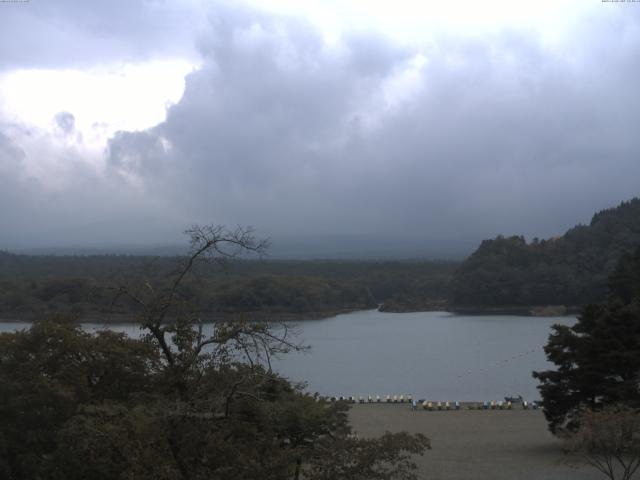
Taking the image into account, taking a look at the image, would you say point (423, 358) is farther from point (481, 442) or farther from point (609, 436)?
point (609, 436)

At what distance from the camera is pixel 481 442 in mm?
17859

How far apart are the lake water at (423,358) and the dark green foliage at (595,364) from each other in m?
9.50

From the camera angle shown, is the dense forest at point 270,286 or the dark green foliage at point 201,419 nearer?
the dark green foliage at point 201,419

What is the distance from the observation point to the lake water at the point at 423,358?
2964cm

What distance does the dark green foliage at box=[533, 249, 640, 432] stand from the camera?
1562cm

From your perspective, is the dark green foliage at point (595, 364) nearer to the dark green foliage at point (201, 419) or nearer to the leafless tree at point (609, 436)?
the leafless tree at point (609, 436)

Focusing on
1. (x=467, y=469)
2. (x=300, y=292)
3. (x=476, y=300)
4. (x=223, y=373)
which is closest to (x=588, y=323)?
(x=467, y=469)

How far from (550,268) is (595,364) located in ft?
193

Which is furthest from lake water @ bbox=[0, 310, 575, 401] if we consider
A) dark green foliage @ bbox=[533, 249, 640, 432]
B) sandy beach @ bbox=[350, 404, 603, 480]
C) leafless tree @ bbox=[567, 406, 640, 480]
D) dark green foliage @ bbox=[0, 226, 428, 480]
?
dark green foliage @ bbox=[0, 226, 428, 480]

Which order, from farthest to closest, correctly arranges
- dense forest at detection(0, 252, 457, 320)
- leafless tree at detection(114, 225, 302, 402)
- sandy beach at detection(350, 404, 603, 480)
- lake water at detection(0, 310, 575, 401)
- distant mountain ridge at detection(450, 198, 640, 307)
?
distant mountain ridge at detection(450, 198, 640, 307)
dense forest at detection(0, 252, 457, 320)
lake water at detection(0, 310, 575, 401)
sandy beach at detection(350, 404, 603, 480)
leafless tree at detection(114, 225, 302, 402)

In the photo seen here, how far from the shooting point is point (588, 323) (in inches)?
666

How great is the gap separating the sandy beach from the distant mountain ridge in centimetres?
4689

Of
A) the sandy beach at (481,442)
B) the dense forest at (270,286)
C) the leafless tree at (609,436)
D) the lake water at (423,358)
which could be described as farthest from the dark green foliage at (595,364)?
the dense forest at (270,286)

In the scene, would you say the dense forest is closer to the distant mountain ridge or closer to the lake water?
the lake water
